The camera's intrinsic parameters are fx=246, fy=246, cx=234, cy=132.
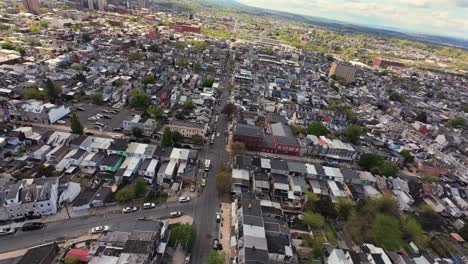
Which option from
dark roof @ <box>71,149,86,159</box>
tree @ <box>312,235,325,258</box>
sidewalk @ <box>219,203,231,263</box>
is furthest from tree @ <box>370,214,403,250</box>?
dark roof @ <box>71,149,86,159</box>

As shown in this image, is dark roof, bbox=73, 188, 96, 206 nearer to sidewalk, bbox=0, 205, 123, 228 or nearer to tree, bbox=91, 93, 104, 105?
sidewalk, bbox=0, 205, 123, 228

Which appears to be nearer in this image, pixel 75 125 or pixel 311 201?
pixel 311 201

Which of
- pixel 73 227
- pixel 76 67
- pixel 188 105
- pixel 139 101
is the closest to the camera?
pixel 73 227

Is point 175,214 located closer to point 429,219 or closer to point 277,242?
point 277,242

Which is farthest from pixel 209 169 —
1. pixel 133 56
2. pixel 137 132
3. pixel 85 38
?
pixel 85 38

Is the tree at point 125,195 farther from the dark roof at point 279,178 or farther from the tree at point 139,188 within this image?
the dark roof at point 279,178

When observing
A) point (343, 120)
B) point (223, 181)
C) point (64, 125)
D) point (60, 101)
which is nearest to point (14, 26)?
point (60, 101)
